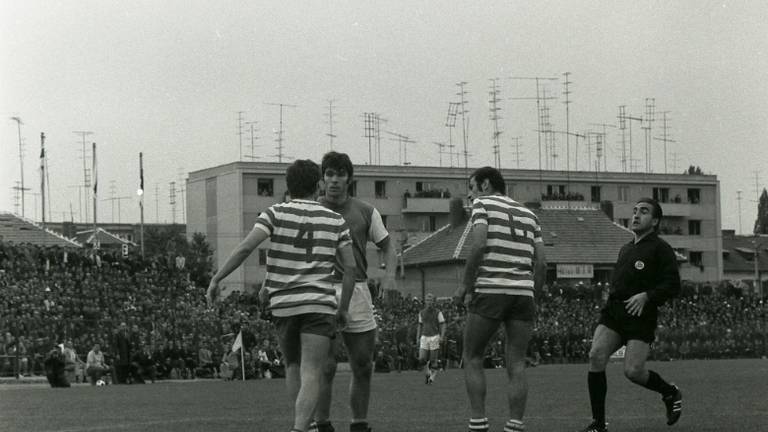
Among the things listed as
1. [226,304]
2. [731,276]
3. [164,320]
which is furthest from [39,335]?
[731,276]

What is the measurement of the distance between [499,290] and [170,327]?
30.8 m

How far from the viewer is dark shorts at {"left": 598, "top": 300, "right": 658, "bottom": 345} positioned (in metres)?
11.4

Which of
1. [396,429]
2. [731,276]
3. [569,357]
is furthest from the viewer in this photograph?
[731,276]

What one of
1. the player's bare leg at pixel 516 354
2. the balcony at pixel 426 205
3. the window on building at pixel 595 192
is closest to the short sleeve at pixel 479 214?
the player's bare leg at pixel 516 354

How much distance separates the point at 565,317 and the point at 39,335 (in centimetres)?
2432

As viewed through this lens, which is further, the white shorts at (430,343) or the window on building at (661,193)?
the window on building at (661,193)

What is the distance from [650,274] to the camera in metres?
11.4

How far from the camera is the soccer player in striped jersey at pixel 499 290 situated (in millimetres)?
10234

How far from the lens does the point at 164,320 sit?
134ft

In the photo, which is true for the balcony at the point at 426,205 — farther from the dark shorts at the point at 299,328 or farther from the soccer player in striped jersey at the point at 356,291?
the dark shorts at the point at 299,328

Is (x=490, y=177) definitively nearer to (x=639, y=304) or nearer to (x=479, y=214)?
(x=479, y=214)

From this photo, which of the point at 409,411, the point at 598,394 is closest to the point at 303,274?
the point at 598,394

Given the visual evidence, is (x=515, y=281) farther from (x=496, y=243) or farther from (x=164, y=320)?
(x=164, y=320)

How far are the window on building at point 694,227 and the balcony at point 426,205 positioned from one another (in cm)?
2443
